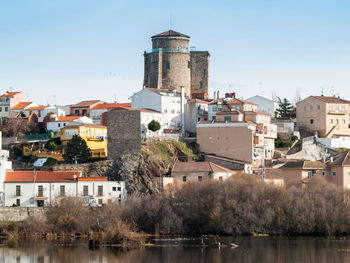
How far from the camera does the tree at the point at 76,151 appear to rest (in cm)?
7950

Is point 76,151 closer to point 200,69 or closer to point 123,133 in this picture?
point 123,133

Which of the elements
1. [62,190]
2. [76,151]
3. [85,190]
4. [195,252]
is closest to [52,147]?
[76,151]

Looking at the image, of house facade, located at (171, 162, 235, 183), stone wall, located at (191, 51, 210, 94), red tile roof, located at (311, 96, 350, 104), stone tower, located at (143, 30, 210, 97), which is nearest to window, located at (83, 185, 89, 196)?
house facade, located at (171, 162, 235, 183)

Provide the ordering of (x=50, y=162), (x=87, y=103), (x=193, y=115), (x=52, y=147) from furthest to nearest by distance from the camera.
Answer: 1. (x=87, y=103)
2. (x=193, y=115)
3. (x=52, y=147)
4. (x=50, y=162)

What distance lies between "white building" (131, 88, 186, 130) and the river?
26410mm

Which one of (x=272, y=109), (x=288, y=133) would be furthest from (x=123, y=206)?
(x=272, y=109)

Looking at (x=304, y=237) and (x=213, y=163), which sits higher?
(x=213, y=163)

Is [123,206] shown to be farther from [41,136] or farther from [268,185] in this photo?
[41,136]

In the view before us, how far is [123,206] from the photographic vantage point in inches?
2670

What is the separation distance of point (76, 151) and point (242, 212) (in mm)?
19440

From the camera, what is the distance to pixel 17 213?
221 ft

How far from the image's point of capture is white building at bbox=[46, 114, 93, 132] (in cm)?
9038

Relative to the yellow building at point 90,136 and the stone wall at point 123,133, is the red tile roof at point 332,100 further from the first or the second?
the yellow building at point 90,136

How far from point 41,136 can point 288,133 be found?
24583 mm
